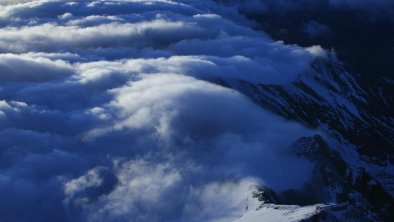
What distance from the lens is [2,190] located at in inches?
6806

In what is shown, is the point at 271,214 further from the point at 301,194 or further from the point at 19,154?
the point at 19,154

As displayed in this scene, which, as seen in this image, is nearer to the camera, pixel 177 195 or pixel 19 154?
pixel 177 195

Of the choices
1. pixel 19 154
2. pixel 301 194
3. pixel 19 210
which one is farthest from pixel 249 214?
pixel 19 154

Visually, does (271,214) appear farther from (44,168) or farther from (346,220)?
(44,168)

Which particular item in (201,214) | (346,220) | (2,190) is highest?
(2,190)

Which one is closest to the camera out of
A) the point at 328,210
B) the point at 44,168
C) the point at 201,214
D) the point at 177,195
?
the point at 328,210

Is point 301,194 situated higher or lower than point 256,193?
higher

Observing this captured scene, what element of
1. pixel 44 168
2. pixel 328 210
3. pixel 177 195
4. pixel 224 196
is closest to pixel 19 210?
pixel 44 168

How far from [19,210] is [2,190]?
971 cm

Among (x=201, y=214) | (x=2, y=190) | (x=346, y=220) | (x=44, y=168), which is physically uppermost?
(x=44, y=168)

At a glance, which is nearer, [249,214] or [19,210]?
[249,214]

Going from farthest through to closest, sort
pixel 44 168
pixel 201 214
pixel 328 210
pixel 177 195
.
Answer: pixel 44 168
pixel 177 195
pixel 201 214
pixel 328 210

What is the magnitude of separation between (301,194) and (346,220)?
162 feet

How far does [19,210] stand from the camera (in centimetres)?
16675
